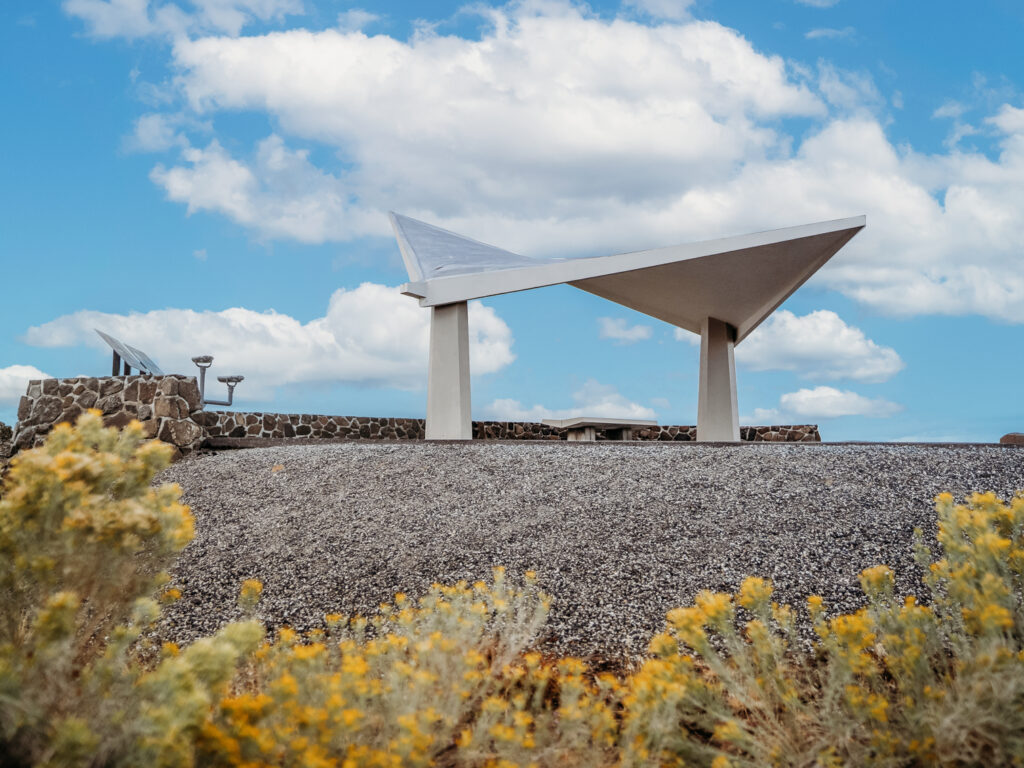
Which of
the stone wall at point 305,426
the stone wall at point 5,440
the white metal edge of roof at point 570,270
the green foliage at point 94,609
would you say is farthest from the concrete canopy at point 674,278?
the green foliage at point 94,609

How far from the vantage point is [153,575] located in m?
2.58

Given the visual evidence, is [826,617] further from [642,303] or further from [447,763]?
[642,303]

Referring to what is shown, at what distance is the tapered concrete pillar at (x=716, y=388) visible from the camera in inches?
565

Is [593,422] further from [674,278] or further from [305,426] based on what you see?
[305,426]

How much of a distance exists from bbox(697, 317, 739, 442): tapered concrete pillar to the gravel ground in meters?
6.40

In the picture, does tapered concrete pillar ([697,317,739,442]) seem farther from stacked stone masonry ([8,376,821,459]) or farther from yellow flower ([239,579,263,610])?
yellow flower ([239,579,263,610])

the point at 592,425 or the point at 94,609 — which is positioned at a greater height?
the point at 592,425

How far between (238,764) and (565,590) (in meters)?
2.70

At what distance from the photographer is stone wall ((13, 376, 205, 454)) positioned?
10.7m

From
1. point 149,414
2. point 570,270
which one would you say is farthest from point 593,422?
point 149,414

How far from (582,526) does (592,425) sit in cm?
1139

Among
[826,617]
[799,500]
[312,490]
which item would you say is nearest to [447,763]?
[826,617]

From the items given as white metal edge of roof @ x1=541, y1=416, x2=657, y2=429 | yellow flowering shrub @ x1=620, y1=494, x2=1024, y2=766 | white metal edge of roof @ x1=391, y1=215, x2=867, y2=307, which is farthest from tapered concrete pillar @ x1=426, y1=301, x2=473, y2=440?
yellow flowering shrub @ x1=620, y1=494, x2=1024, y2=766

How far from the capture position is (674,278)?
11.9 metres
